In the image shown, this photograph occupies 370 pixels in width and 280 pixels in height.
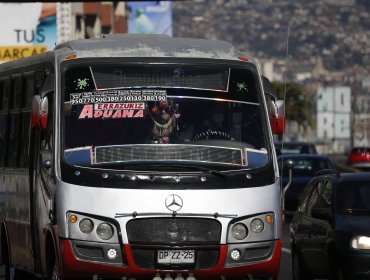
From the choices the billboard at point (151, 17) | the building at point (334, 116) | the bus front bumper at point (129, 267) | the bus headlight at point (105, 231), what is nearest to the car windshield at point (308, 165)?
the bus front bumper at point (129, 267)

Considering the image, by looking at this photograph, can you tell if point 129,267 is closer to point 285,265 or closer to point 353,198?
point 353,198

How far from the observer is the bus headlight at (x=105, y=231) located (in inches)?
503

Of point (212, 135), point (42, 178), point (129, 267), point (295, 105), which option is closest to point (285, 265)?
point (42, 178)

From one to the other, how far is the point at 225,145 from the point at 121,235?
1.31m

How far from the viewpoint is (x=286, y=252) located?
2436 cm

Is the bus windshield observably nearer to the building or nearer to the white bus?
the white bus

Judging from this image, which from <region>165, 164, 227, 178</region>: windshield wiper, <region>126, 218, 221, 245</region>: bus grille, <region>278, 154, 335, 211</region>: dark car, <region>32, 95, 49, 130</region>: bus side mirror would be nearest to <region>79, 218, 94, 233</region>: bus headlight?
<region>126, 218, 221, 245</region>: bus grille

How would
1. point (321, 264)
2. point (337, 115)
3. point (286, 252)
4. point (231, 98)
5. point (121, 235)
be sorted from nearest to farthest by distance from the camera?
1. point (121, 235)
2. point (231, 98)
3. point (321, 264)
4. point (286, 252)
5. point (337, 115)

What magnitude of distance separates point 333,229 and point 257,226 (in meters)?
3.21

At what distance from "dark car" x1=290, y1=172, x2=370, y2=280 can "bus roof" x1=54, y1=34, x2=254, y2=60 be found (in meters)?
2.69

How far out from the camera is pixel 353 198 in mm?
16719

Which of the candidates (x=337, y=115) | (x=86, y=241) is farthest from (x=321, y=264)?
(x=337, y=115)

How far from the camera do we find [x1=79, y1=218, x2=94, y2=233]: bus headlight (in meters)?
12.8

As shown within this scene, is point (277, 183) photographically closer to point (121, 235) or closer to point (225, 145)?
point (225, 145)
